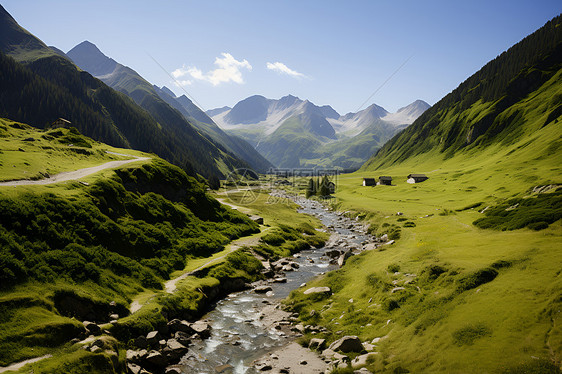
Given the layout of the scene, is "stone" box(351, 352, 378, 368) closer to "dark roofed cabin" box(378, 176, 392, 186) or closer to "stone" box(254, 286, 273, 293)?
"stone" box(254, 286, 273, 293)

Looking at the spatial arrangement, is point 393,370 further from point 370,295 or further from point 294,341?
point 370,295

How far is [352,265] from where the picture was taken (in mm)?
43594

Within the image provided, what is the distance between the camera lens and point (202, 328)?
2961 cm

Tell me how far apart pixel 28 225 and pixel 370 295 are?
3669 centimetres

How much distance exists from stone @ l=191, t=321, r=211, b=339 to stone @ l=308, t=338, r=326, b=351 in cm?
1047

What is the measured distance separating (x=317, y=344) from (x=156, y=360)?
13457mm

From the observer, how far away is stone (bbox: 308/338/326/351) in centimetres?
2540

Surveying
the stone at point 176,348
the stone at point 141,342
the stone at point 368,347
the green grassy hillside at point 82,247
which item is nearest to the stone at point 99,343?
the green grassy hillside at point 82,247

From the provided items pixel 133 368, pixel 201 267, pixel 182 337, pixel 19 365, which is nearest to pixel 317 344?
pixel 182 337

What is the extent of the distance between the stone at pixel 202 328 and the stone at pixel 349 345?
12.9 m

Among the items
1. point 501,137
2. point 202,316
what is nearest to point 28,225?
point 202,316

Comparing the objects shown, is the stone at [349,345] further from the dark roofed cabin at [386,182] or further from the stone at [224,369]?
the dark roofed cabin at [386,182]

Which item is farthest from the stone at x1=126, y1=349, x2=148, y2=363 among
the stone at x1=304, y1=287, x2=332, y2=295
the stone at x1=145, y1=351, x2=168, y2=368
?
the stone at x1=304, y1=287, x2=332, y2=295

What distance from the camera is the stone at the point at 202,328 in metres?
29.0
